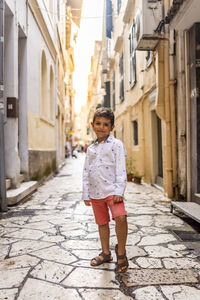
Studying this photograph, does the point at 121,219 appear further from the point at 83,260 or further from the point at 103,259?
the point at 83,260

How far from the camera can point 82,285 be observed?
7.94 feet

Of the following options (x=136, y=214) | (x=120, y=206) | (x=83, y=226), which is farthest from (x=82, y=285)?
(x=136, y=214)

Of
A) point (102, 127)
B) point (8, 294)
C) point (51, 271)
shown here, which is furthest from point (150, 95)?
point (8, 294)

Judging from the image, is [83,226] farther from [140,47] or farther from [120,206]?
[140,47]

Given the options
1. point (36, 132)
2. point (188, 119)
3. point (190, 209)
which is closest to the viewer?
point (190, 209)

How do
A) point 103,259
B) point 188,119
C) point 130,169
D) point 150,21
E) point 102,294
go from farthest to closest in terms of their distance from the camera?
point 130,169 < point 150,21 < point 188,119 < point 103,259 < point 102,294

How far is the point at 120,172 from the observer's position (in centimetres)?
266

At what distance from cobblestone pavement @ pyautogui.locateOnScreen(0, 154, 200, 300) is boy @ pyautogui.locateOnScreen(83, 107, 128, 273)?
271 mm

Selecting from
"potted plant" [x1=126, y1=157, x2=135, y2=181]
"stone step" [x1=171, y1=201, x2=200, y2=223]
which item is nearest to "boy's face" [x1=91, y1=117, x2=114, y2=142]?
"stone step" [x1=171, y1=201, x2=200, y2=223]

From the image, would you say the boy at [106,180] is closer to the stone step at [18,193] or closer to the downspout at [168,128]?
the stone step at [18,193]

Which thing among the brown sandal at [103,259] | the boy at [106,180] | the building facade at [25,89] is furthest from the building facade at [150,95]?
the boy at [106,180]

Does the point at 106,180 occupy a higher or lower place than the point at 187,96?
lower

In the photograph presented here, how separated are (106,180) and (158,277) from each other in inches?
39.3

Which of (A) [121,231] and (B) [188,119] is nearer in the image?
(A) [121,231]
